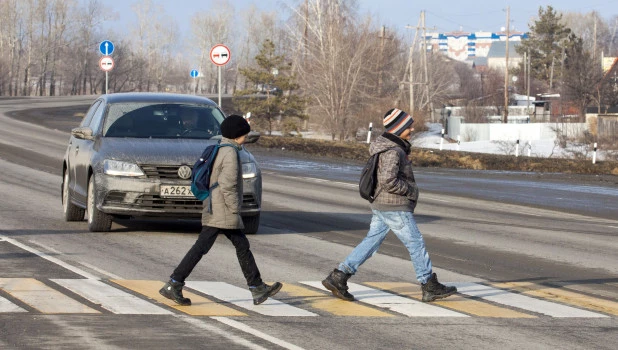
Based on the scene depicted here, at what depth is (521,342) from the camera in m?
7.25

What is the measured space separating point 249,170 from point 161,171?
1078mm

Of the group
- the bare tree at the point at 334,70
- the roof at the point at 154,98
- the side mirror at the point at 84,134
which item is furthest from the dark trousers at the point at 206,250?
the bare tree at the point at 334,70

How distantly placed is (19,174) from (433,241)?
1141 centimetres

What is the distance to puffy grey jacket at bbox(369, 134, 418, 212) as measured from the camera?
8502 millimetres

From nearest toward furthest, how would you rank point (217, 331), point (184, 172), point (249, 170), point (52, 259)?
point (217, 331), point (52, 259), point (184, 172), point (249, 170)

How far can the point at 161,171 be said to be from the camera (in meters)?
12.4

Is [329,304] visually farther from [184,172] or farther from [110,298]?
[184,172]

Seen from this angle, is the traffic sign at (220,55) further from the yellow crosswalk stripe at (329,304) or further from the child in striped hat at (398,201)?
the child in striped hat at (398,201)

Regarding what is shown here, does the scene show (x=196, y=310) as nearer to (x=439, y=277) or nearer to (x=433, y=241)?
(x=439, y=277)

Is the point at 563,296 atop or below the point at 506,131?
below

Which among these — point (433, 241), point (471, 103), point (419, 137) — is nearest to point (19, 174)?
point (433, 241)

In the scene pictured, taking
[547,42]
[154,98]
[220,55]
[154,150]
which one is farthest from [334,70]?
[547,42]

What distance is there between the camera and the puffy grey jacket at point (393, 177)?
850 cm

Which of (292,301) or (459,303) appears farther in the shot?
(459,303)
